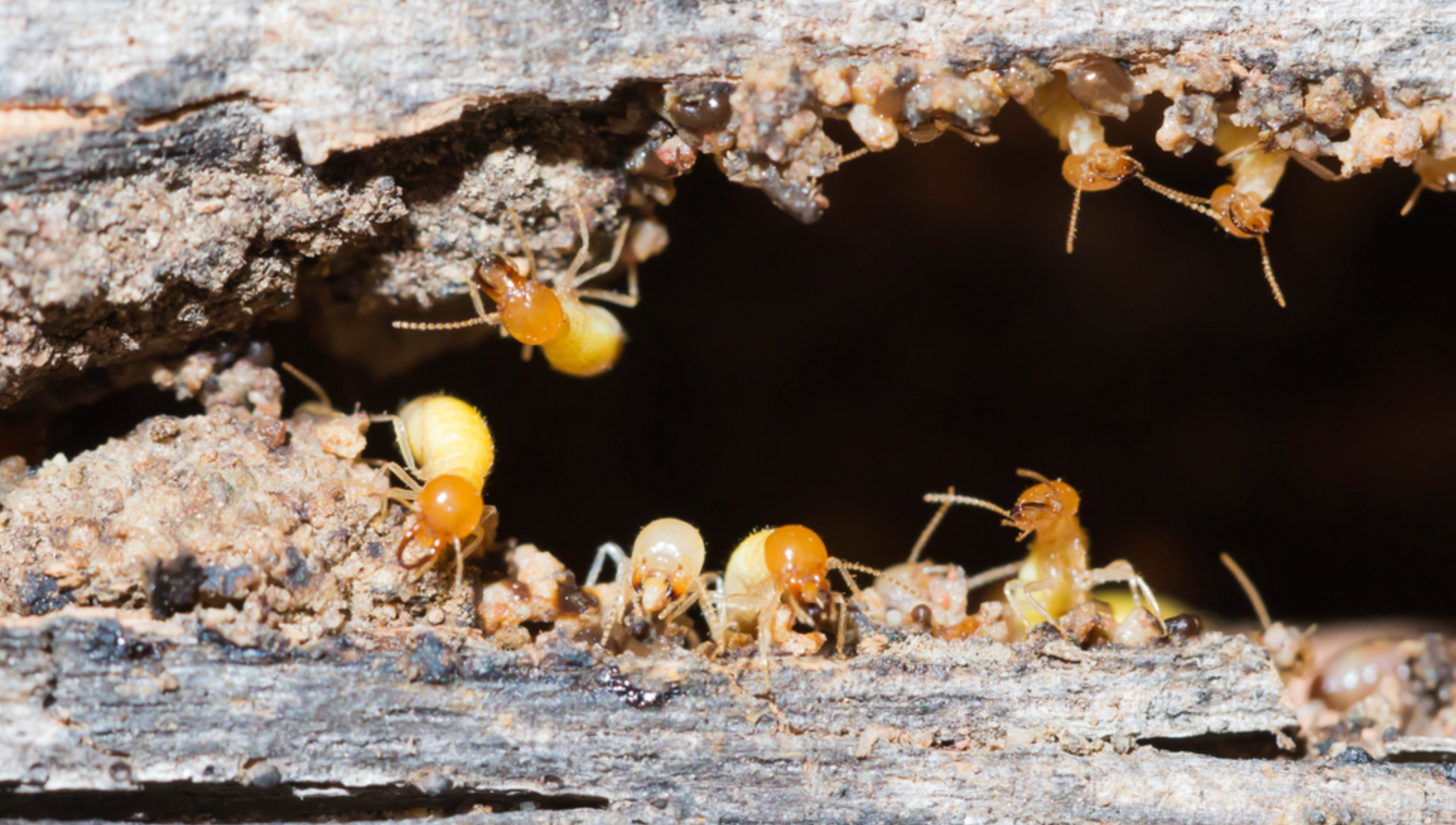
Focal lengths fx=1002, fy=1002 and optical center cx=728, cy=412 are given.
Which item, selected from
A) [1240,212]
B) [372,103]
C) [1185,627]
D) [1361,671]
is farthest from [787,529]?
[1361,671]

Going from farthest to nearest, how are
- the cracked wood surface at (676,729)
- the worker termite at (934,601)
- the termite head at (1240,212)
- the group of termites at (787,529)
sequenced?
the termite head at (1240,212)
the worker termite at (934,601)
the group of termites at (787,529)
the cracked wood surface at (676,729)

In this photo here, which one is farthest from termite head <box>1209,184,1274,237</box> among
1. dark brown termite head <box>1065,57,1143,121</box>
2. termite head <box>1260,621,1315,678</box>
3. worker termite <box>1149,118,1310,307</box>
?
termite head <box>1260,621,1315,678</box>

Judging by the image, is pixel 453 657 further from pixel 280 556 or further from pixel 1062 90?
pixel 1062 90

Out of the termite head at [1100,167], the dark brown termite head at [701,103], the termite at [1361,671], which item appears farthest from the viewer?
the termite at [1361,671]

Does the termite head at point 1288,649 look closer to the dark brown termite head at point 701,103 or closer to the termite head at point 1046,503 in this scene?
the termite head at point 1046,503

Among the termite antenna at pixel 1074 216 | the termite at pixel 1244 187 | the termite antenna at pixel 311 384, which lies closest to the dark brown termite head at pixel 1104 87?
the termite antenna at pixel 1074 216

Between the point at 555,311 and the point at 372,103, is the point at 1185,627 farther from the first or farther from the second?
the point at 372,103

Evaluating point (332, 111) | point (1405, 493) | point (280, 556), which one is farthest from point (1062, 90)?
point (1405, 493)

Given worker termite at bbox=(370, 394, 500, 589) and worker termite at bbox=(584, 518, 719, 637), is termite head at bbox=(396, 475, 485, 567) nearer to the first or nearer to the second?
worker termite at bbox=(370, 394, 500, 589)
